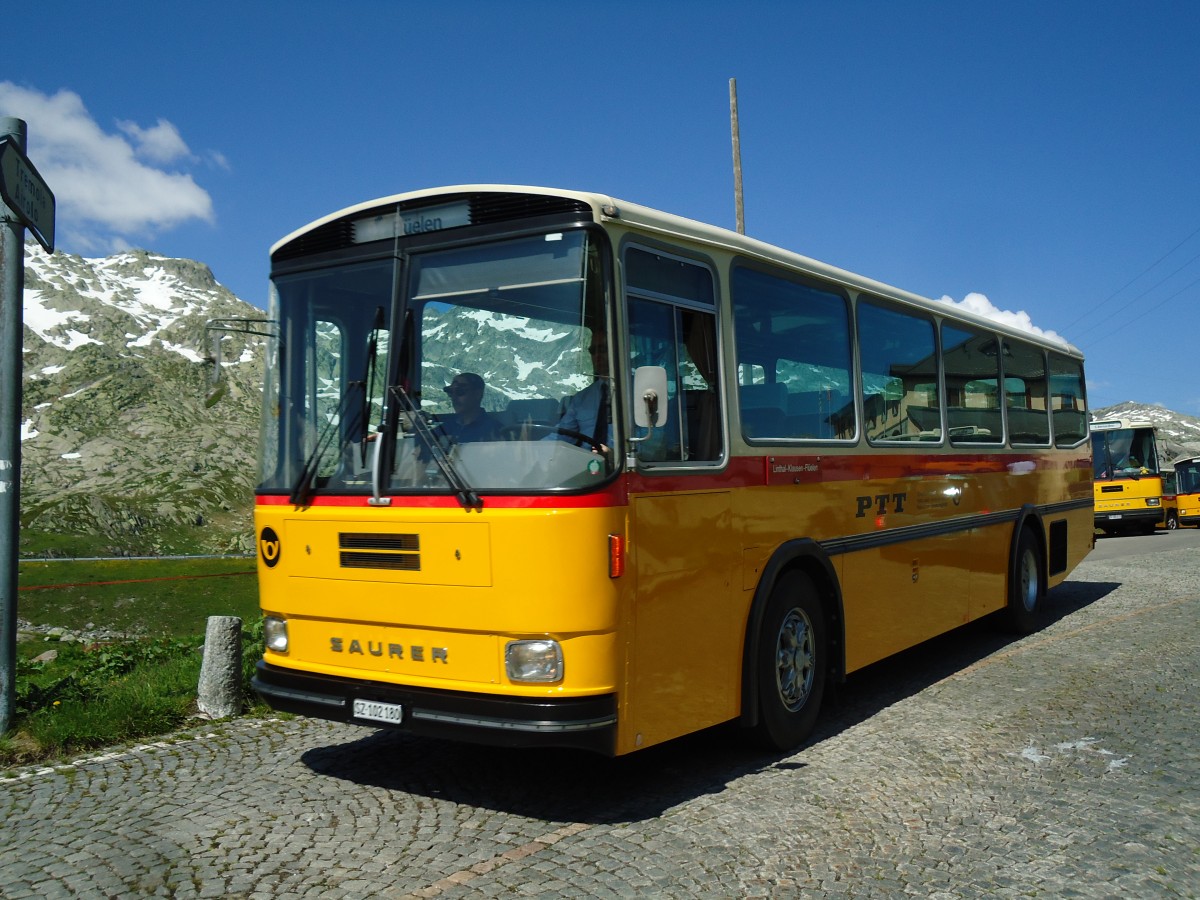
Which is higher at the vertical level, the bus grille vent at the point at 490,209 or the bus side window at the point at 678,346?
the bus grille vent at the point at 490,209

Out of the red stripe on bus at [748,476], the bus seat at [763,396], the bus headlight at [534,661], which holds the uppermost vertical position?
the bus seat at [763,396]

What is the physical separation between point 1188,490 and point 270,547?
37553 mm

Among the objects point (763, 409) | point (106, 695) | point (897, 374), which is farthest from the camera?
point (897, 374)

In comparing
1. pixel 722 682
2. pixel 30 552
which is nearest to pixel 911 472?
pixel 722 682

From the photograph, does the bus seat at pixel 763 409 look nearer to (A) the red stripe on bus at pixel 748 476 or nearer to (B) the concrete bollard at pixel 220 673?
(A) the red stripe on bus at pixel 748 476

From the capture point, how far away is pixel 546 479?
510 cm

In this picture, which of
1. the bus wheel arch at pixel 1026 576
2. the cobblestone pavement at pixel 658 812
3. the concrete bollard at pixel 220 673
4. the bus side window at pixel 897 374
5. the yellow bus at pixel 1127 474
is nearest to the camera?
the cobblestone pavement at pixel 658 812

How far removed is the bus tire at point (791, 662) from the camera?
251 inches

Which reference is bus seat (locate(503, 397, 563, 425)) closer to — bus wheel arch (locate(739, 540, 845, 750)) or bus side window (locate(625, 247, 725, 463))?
bus side window (locate(625, 247, 725, 463))

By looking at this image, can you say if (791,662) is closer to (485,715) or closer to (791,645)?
(791,645)

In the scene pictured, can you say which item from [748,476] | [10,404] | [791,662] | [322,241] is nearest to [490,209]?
[322,241]

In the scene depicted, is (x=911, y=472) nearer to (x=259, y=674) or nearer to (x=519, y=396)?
(x=519, y=396)

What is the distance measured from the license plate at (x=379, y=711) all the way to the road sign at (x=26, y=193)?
3.59m

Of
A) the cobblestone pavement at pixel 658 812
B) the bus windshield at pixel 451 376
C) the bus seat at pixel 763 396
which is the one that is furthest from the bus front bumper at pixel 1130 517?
the bus windshield at pixel 451 376
